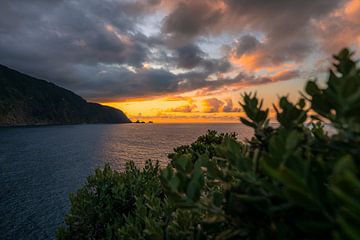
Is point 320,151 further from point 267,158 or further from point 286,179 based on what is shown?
point 286,179

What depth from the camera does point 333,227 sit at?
4.76 feet

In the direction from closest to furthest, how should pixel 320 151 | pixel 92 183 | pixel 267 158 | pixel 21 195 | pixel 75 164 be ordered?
pixel 267 158 < pixel 320 151 < pixel 92 183 < pixel 21 195 < pixel 75 164

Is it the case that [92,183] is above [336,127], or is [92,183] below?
below

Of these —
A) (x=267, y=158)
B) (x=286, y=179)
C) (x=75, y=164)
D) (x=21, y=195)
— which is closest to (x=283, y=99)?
(x=267, y=158)

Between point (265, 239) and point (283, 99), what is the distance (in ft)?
3.90

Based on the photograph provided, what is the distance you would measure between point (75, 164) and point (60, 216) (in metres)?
46.8

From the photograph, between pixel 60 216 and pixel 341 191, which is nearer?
pixel 341 191

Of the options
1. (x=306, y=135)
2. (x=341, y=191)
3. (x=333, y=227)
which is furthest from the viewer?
(x=306, y=135)

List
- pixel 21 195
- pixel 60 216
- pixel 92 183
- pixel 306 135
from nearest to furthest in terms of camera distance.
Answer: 1. pixel 306 135
2. pixel 92 183
3. pixel 60 216
4. pixel 21 195

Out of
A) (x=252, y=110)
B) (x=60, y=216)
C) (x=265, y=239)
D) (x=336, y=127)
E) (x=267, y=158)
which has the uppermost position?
(x=252, y=110)

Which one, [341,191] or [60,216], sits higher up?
[341,191]

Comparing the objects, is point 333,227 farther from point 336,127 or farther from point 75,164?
point 75,164

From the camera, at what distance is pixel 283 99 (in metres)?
2.19

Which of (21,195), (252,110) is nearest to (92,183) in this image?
(252,110)
